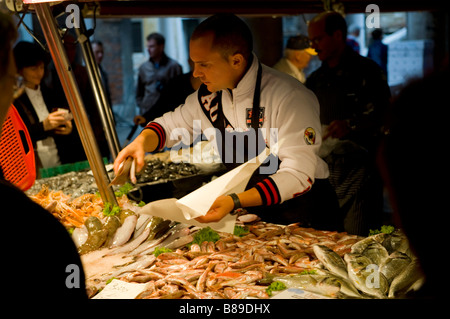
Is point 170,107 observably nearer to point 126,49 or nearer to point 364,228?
point 364,228

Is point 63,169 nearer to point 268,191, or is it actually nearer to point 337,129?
point 337,129

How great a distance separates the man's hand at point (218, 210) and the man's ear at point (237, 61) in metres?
0.60

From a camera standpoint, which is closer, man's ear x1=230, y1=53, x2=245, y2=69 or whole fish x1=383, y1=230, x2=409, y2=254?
whole fish x1=383, y1=230, x2=409, y2=254

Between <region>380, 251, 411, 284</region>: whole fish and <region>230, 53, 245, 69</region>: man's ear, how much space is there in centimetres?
99

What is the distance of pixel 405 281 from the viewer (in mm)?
1601

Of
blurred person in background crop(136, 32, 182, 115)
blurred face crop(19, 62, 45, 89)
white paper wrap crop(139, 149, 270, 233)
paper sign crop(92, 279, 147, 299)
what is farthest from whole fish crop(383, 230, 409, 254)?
blurred person in background crop(136, 32, 182, 115)

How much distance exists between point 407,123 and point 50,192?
8.76 feet

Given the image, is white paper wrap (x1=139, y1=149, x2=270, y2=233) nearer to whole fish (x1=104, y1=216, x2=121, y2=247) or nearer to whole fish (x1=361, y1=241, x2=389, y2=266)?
whole fish (x1=104, y1=216, x2=121, y2=247)

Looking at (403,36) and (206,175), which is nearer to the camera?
(206,175)

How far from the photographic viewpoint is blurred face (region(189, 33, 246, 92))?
2.14 m

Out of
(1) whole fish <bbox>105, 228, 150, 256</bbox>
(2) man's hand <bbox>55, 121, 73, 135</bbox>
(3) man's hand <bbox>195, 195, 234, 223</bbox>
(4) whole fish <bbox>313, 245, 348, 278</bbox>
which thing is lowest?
(1) whole fish <bbox>105, 228, 150, 256</bbox>

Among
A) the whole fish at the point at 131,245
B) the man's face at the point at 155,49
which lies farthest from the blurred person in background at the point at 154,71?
the whole fish at the point at 131,245
